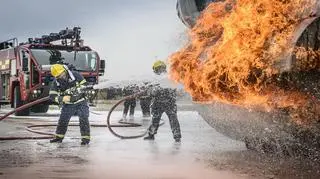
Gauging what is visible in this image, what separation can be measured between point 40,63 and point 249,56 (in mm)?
14820

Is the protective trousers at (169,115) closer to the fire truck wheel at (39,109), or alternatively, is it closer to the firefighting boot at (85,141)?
the firefighting boot at (85,141)

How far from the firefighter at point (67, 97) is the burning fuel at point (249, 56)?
4041 mm

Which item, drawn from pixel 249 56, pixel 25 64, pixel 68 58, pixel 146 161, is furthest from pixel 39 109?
pixel 249 56

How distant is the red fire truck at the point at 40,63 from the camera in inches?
771

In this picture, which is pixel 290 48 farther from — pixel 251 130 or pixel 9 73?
pixel 9 73

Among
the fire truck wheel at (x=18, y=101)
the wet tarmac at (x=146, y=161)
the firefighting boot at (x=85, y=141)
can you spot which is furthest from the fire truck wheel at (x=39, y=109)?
the firefighting boot at (x=85, y=141)

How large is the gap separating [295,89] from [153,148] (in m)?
4.12

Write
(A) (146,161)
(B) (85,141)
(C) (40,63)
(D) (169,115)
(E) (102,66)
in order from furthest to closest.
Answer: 1. (E) (102,66)
2. (C) (40,63)
3. (D) (169,115)
4. (B) (85,141)
5. (A) (146,161)

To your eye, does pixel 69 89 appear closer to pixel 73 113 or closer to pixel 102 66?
pixel 73 113

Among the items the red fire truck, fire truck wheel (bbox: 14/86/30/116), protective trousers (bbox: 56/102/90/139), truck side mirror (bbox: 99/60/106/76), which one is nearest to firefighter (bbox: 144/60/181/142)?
protective trousers (bbox: 56/102/90/139)

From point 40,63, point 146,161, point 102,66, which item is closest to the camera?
point 146,161

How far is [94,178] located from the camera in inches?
239

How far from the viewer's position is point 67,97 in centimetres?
1029

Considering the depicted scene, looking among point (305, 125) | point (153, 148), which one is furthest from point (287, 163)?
point (153, 148)
